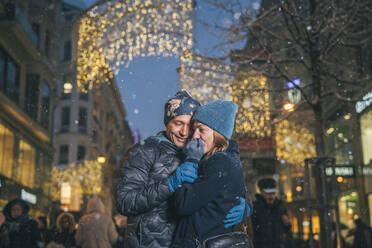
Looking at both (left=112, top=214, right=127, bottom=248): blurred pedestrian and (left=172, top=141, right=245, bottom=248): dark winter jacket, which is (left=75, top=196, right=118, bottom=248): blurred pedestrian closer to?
(left=112, top=214, right=127, bottom=248): blurred pedestrian

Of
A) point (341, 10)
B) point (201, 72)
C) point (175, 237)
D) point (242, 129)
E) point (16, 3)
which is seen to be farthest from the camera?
point (201, 72)

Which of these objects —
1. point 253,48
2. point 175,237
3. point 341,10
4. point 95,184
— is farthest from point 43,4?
point 95,184

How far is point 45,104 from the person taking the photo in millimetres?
9852

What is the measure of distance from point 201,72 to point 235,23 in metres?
1.39

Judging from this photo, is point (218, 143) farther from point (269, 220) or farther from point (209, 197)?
point (269, 220)

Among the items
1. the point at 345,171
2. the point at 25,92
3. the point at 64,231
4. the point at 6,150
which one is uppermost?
the point at 25,92

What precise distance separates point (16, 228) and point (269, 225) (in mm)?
3468

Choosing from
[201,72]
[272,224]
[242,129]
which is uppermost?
[201,72]

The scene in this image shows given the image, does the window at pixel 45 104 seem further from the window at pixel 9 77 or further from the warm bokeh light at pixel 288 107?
the warm bokeh light at pixel 288 107

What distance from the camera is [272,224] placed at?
6.23m

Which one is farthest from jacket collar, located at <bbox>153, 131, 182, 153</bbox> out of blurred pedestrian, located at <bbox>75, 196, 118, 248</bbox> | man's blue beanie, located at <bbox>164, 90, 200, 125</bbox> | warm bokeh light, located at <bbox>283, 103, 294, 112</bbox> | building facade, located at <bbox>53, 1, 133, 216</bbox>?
warm bokeh light, located at <bbox>283, 103, 294, 112</bbox>

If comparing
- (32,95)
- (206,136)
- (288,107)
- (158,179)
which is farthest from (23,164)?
(206,136)

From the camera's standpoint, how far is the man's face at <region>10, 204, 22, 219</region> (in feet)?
19.0

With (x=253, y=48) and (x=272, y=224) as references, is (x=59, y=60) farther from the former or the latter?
(x=272, y=224)
